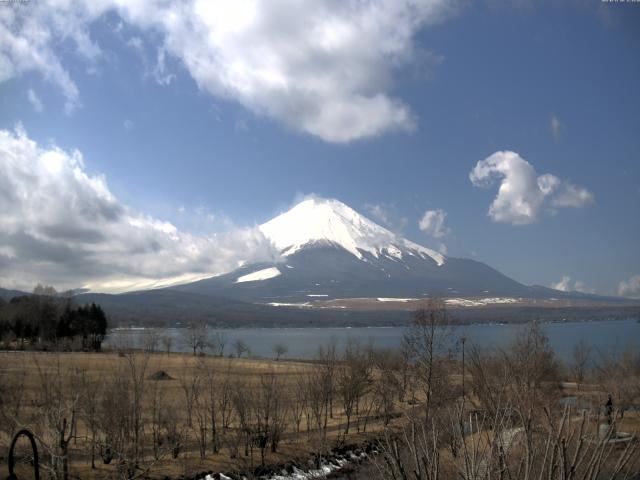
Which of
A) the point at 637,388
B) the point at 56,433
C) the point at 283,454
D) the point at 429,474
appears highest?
the point at 429,474

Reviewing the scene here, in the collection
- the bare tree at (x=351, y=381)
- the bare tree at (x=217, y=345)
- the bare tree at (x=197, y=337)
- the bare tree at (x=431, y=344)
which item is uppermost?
the bare tree at (x=431, y=344)

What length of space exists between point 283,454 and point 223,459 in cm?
313

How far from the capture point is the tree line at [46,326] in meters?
85.4

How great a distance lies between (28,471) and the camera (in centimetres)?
1969

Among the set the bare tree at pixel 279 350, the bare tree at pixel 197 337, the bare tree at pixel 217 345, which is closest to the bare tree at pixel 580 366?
the bare tree at pixel 279 350

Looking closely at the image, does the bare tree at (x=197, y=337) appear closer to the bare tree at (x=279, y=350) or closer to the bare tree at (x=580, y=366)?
the bare tree at (x=279, y=350)

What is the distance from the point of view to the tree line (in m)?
85.4

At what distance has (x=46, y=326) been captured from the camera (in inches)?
3497

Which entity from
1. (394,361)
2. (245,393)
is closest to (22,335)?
(394,361)

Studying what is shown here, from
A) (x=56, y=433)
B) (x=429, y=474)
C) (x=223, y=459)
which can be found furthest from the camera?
(x=223, y=459)

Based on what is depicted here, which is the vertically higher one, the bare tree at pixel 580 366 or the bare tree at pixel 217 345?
the bare tree at pixel 580 366

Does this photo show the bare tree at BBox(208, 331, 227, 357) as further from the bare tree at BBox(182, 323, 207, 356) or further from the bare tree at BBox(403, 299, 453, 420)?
the bare tree at BBox(403, 299, 453, 420)

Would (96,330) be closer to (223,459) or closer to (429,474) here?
(223,459)

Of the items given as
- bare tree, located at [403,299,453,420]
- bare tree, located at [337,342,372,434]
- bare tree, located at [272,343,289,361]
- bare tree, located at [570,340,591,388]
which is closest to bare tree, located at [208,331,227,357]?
bare tree, located at [272,343,289,361]
